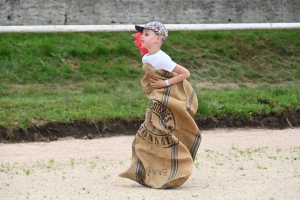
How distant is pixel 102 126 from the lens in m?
9.98

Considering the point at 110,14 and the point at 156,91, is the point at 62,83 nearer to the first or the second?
the point at 110,14

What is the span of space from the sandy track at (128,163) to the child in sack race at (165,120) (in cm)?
21

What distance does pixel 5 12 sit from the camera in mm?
14266

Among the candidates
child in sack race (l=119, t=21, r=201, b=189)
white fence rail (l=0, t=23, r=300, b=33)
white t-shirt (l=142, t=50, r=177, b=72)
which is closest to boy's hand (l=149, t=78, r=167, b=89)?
child in sack race (l=119, t=21, r=201, b=189)

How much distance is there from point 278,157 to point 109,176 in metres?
2.36

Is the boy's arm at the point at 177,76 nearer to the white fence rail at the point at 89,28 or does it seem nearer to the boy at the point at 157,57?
the boy at the point at 157,57

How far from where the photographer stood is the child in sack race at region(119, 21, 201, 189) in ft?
20.8

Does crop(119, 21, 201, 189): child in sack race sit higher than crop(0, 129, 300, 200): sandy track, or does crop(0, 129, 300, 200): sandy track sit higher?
crop(119, 21, 201, 189): child in sack race

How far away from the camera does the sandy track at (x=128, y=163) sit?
6242 millimetres

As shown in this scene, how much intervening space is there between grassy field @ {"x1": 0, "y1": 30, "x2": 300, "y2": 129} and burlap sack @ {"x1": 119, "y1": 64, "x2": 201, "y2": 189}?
11.5 ft

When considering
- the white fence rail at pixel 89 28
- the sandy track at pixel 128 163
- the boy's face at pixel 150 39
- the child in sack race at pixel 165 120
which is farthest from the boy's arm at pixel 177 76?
the white fence rail at pixel 89 28

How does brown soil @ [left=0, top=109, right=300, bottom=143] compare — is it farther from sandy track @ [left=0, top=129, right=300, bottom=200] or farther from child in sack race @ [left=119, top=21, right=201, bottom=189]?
child in sack race @ [left=119, top=21, right=201, bottom=189]

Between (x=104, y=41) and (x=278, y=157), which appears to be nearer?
(x=278, y=157)

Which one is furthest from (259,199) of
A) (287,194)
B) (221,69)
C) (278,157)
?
(221,69)
